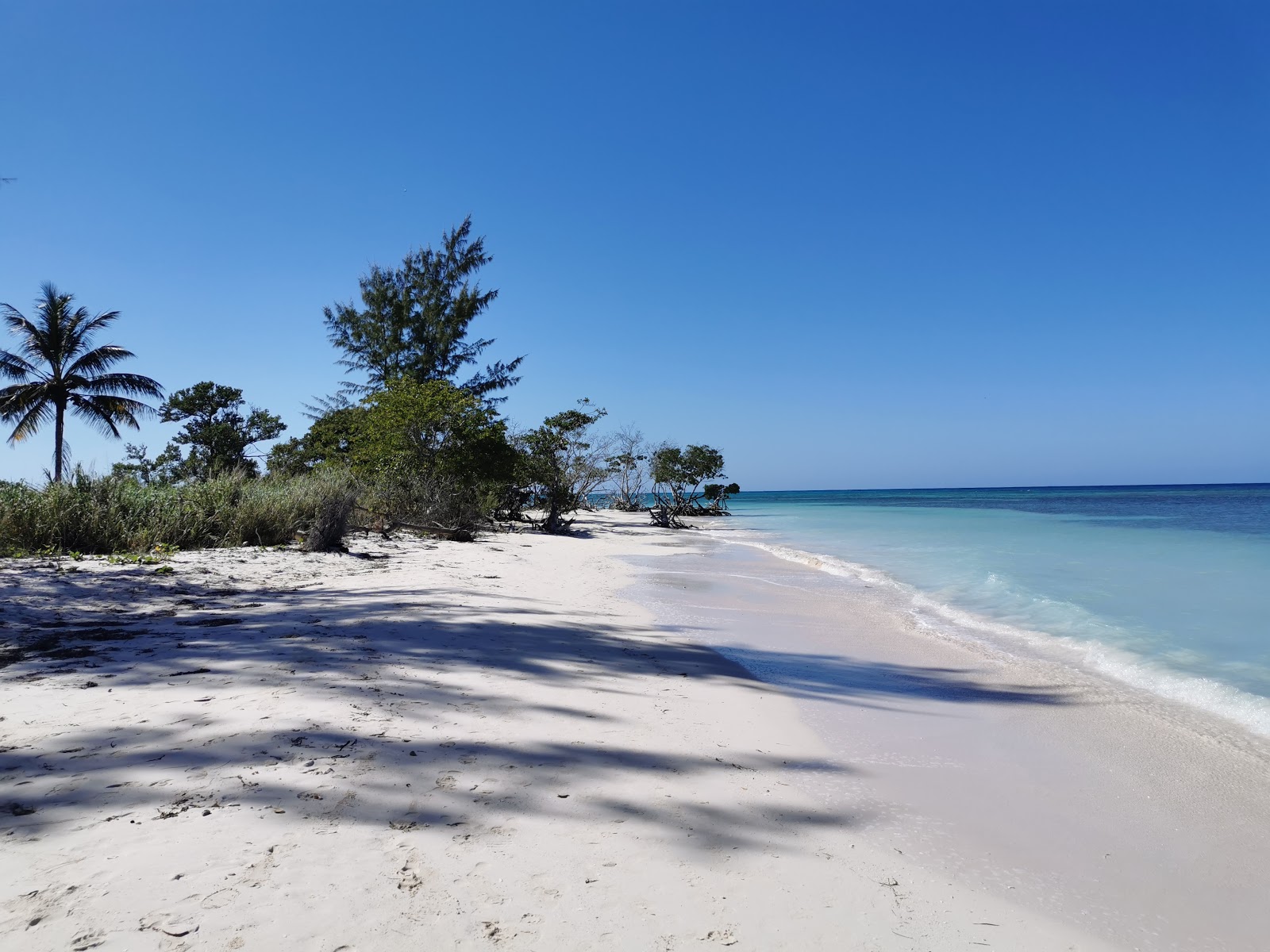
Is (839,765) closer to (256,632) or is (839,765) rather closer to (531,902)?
(531,902)

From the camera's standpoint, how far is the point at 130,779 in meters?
2.35

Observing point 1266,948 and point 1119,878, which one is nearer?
point 1266,948

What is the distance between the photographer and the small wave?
15.4 feet

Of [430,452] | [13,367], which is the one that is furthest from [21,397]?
[430,452]

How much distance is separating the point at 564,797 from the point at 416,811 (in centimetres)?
55

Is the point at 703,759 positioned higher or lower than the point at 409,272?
lower

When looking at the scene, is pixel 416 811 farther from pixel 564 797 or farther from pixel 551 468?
pixel 551 468

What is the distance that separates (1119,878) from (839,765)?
1.13m

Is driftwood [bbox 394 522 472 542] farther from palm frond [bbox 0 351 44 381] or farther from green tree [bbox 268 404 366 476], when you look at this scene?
palm frond [bbox 0 351 44 381]

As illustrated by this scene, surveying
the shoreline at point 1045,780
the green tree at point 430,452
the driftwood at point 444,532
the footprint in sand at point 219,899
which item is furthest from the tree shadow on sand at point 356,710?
the green tree at point 430,452

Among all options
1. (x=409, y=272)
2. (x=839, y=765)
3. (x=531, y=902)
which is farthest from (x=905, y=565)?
(x=409, y=272)

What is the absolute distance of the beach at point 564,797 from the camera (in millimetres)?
1839

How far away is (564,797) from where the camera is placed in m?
2.53

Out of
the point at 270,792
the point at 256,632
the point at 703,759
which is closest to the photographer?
the point at 270,792
